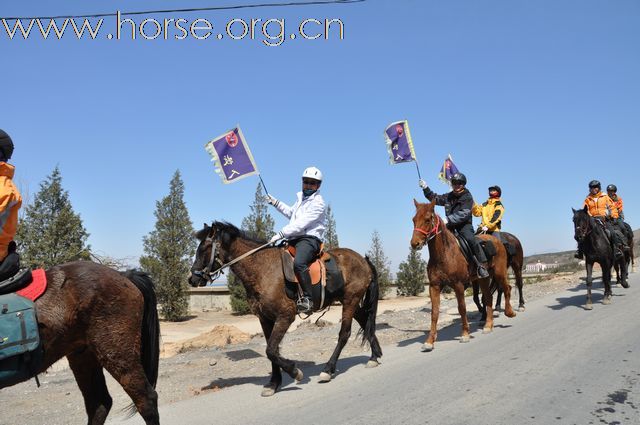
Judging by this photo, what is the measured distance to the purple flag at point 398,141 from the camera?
1186 centimetres

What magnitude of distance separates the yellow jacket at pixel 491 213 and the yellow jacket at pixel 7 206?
1130 centimetres

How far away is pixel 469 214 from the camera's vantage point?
35.4 ft

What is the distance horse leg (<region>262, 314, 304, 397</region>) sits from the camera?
22.3ft

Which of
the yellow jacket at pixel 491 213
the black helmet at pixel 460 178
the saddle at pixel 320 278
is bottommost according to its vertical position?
the saddle at pixel 320 278

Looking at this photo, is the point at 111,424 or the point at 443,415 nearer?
the point at 443,415

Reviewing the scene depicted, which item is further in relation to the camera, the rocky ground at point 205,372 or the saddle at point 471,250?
the saddle at point 471,250

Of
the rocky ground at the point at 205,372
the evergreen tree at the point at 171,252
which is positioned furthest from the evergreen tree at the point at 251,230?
the rocky ground at the point at 205,372

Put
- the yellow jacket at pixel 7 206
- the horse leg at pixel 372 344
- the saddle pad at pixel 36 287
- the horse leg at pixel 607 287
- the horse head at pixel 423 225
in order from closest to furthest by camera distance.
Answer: the yellow jacket at pixel 7 206 < the saddle pad at pixel 36 287 < the horse leg at pixel 372 344 < the horse head at pixel 423 225 < the horse leg at pixel 607 287

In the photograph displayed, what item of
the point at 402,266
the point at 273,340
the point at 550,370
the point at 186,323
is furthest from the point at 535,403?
the point at 402,266

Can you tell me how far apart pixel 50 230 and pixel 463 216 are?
21059mm

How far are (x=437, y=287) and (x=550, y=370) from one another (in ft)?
11.3

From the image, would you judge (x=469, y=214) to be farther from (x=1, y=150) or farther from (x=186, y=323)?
(x=186, y=323)

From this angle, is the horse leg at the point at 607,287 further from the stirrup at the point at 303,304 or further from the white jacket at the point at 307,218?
the stirrup at the point at 303,304

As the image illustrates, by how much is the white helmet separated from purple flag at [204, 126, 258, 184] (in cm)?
183
